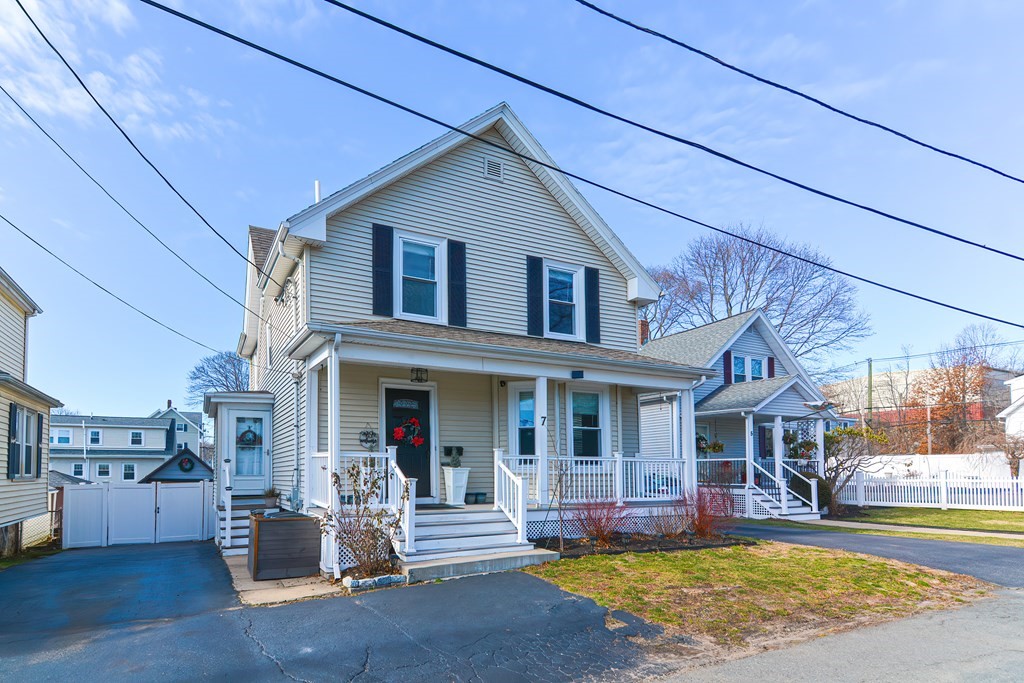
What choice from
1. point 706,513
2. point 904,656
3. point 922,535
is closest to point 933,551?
point 922,535

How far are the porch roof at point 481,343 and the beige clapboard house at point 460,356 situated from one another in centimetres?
5

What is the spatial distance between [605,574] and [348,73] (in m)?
7.08

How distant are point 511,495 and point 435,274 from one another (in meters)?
4.55

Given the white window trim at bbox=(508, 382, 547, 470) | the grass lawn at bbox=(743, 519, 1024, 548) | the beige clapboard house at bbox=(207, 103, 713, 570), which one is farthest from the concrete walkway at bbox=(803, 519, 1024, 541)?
the white window trim at bbox=(508, 382, 547, 470)

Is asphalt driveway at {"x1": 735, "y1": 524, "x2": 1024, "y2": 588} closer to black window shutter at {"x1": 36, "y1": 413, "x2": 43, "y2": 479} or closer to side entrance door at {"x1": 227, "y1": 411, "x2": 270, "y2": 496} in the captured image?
side entrance door at {"x1": 227, "y1": 411, "x2": 270, "y2": 496}

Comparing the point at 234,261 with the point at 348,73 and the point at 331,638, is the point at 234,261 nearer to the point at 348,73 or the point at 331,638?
the point at 348,73

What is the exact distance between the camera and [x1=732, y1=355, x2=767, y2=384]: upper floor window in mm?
24909

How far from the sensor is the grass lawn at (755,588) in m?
7.71

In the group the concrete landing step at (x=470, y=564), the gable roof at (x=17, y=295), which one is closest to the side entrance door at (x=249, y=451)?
the gable roof at (x=17, y=295)

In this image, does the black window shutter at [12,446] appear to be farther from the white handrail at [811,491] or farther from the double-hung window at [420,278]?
the white handrail at [811,491]

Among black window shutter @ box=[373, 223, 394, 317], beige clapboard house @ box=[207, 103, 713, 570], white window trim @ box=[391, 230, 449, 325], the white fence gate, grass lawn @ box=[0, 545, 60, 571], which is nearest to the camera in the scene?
beige clapboard house @ box=[207, 103, 713, 570]

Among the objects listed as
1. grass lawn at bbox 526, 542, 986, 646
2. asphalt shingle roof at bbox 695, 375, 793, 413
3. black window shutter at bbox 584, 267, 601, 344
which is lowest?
grass lawn at bbox 526, 542, 986, 646

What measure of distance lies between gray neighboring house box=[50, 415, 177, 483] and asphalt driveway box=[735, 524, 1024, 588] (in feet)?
137

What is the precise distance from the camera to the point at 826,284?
115ft
